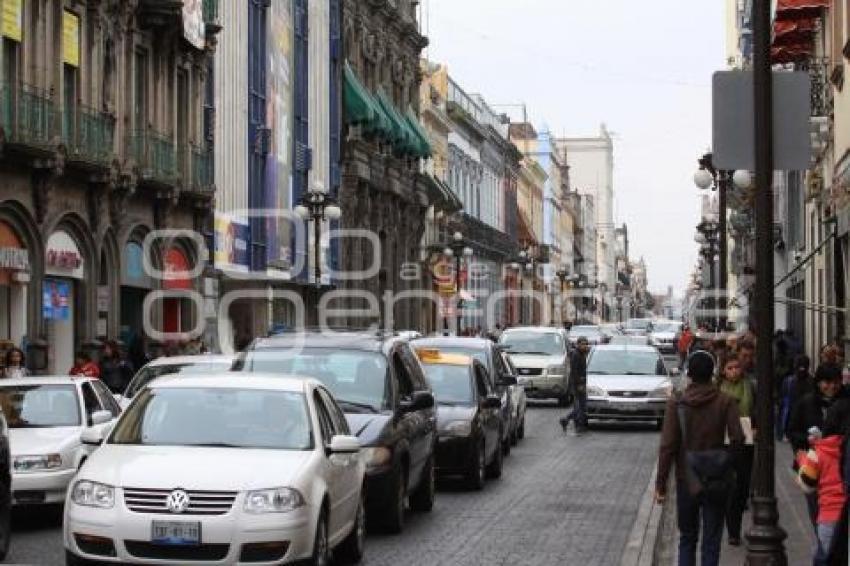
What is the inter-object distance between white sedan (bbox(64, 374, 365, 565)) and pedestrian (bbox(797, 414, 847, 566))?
3382 millimetres

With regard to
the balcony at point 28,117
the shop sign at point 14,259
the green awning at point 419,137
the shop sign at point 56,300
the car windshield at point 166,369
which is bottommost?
the car windshield at point 166,369

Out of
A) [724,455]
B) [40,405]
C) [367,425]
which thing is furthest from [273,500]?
[40,405]

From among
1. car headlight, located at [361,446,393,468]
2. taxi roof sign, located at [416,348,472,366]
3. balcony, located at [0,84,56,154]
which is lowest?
car headlight, located at [361,446,393,468]

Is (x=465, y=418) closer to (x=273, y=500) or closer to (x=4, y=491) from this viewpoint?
(x=4, y=491)

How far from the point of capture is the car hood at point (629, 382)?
101 feet

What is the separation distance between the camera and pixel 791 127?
1100 centimetres

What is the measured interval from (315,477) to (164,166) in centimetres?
2685

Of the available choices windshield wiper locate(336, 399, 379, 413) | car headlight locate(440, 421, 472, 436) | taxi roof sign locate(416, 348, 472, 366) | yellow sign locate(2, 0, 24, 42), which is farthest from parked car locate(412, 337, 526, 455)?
yellow sign locate(2, 0, 24, 42)

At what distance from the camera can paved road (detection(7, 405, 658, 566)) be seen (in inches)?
538

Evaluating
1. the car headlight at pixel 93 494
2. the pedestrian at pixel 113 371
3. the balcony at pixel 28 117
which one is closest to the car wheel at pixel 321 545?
the car headlight at pixel 93 494

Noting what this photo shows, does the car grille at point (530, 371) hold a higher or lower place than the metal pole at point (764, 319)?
lower

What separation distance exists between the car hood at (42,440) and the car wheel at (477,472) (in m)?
5.14

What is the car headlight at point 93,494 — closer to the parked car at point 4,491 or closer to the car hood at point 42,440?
the parked car at point 4,491

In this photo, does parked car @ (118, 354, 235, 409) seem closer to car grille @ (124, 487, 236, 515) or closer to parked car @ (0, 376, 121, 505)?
parked car @ (0, 376, 121, 505)
